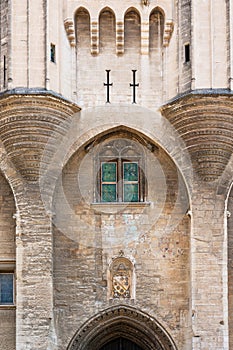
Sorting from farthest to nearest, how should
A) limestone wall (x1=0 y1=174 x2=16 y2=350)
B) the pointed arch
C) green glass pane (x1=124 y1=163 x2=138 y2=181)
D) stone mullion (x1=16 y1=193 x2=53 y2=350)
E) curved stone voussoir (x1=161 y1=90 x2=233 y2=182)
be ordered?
1. green glass pane (x1=124 y1=163 x2=138 y2=181)
2. the pointed arch
3. limestone wall (x1=0 y1=174 x2=16 y2=350)
4. curved stone voussoir (x1=161 y1=90 x2=233 y2=182)
5. stone mullion (x1=16 y1=193 x2=53 y2=350)

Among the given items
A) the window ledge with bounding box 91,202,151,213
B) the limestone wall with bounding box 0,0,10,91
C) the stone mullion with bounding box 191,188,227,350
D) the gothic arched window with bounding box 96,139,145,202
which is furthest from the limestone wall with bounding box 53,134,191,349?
the limestone wall with bounding box 0,0,10,91

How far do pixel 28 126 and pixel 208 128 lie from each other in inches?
109

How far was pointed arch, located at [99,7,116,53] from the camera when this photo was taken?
63.2ft

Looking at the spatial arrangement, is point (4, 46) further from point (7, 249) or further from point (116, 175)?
point (7, 249)

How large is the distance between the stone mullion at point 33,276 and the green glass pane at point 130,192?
5.08 feet

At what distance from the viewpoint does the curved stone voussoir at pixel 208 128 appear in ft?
60.0

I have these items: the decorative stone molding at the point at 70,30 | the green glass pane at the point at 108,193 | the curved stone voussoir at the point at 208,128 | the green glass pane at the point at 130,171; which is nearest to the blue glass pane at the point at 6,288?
the green glass pane at the point at 108,193

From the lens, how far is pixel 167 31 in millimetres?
19125

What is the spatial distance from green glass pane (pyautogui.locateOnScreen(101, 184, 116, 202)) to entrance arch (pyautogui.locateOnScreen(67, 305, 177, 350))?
173 cm

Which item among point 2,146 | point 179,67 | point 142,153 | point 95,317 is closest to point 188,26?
point 179,67

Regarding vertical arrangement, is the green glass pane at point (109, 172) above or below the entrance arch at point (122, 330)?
above

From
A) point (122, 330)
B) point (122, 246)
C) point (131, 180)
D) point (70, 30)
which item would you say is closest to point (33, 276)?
point (122, 246)

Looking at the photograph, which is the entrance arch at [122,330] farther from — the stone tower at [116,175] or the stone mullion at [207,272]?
the stone mullion at [207,272]

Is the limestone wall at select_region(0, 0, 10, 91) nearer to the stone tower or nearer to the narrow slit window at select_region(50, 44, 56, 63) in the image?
the stone tower
